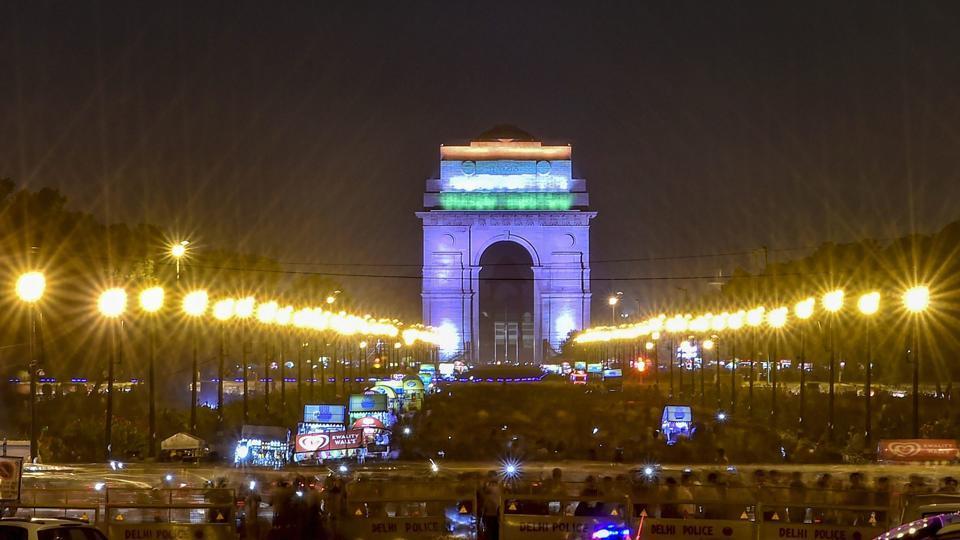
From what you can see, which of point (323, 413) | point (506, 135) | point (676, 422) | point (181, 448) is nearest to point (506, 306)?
point (506, 135)

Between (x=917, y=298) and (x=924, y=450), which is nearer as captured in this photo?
(x=924, y=450)

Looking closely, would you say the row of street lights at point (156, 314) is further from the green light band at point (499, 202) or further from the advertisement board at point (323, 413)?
the green light band at point (499, 202)

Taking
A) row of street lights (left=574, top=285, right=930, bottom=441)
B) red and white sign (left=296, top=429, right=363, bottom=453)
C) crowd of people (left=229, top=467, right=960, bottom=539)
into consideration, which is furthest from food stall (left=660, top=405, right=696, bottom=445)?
crowd of people (left=229, top=467, right=960, bottom=539)

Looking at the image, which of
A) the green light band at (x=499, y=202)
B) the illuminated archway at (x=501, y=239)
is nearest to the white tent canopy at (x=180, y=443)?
the illuminated archway at (x=501, y=239)

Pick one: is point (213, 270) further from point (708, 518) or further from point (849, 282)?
point (708, 518)

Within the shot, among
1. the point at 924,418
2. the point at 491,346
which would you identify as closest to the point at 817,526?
the point at 924,418

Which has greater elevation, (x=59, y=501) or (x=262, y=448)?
(x=262, y=448)

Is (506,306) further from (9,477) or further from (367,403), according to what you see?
(9,477)
